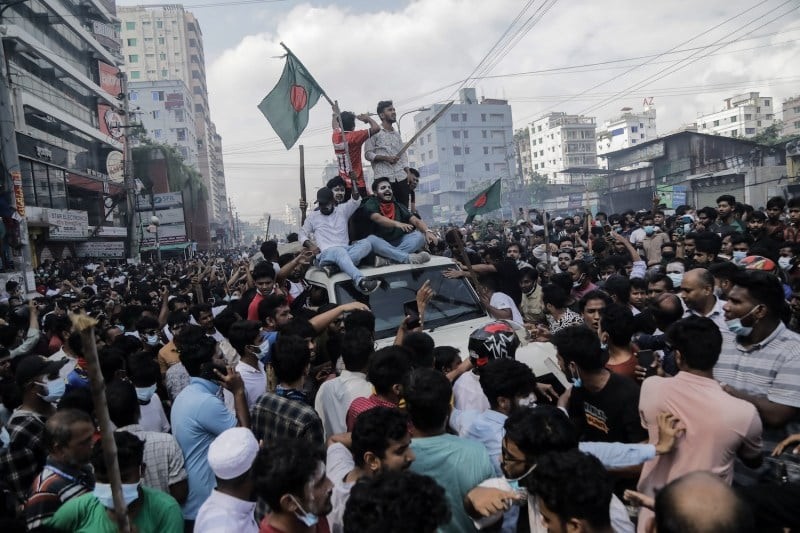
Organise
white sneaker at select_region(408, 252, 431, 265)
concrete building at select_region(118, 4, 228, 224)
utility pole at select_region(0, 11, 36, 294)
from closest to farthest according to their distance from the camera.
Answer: white sneaker at select_region(408, 252, 431, 265)
utility pole at select_region(0, 11, 36, 294)
concrete building at select_region(118, 4, 228, 224)

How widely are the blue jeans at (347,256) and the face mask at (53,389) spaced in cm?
275

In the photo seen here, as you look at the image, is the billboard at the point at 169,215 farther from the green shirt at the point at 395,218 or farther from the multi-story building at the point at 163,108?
the green shirt at the point at 395,218

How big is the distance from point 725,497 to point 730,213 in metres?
8.77

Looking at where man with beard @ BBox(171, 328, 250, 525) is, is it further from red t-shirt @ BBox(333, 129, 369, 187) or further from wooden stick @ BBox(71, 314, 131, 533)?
red t-shirt @ BBox(333, 129, 369, 187)

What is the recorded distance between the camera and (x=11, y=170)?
598 inches

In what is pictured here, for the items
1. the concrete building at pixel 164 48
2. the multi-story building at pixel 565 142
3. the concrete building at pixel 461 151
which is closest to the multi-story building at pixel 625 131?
the multi-story building at pixel 565 142

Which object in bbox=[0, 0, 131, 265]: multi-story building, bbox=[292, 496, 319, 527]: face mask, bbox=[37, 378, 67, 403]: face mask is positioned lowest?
bbox=[292, 496, 319, 527]: face mask

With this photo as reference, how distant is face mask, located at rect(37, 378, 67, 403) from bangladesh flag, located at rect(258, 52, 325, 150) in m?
5.06

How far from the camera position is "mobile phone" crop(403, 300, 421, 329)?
452cm

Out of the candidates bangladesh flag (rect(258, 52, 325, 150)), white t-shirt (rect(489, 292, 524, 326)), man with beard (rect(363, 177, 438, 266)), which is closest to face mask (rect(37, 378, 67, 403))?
man with beard (rect(363, 177, 438, 266))

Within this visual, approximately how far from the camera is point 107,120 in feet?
121

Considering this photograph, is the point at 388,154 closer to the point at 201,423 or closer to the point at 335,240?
the point at 335,240

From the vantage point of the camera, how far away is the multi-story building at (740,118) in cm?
10044

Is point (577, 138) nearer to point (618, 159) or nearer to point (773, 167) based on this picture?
point (618, 159)
